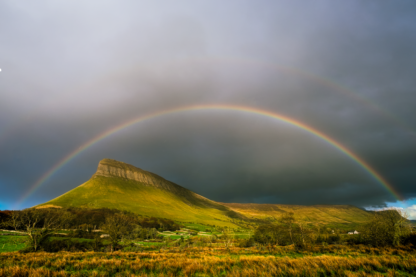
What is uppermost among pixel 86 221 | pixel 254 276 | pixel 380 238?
pixel 254 276

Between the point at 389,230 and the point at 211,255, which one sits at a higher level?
the point at 389,230

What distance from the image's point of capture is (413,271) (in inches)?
519

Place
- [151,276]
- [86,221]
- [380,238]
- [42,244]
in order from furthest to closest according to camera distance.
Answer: [86,221]
[380,238]
[42,244]
[151,276]

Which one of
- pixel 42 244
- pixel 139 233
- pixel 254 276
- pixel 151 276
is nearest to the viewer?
pixel 254 276

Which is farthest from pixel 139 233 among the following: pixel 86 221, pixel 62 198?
pixel 62 198

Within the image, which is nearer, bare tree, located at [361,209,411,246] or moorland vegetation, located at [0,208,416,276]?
moorland vegetation, located at [0,208,416,276]

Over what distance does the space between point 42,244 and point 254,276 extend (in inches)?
2017

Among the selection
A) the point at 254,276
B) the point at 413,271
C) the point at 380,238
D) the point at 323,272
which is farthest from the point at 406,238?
the point at 254,276

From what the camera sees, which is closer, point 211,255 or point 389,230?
point 211,255

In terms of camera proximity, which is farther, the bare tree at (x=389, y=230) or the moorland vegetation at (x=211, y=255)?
the bare tree at (x=389, y=230)

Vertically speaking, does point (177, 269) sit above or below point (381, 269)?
below

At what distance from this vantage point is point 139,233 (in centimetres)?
9562

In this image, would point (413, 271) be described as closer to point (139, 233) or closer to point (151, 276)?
point (151, 276)

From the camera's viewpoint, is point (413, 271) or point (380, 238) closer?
point (413, 271)
